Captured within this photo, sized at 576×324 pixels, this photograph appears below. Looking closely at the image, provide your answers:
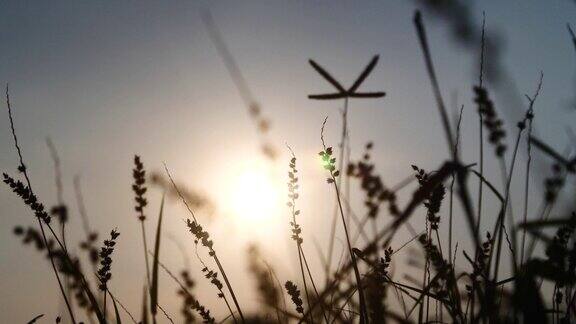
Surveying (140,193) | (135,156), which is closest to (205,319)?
(140,193)

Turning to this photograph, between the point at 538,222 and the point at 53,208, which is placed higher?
the point at 53,208

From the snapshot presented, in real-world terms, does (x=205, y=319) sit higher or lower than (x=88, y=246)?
lower

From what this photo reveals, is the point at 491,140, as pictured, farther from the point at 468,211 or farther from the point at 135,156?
the point at 135,156

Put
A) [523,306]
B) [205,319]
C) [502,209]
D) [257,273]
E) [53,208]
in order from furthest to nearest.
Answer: [257,273] < [53,208] < [205,319] < [502,209] < [523,306]

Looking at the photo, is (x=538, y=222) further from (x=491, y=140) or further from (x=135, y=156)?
(x=135, y=156)

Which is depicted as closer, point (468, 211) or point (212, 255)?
point (468, 211)

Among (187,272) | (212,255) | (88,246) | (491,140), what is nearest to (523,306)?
(491,140)

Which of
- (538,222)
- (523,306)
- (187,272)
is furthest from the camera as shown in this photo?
(187,272)

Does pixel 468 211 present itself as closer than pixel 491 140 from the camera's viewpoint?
Yes

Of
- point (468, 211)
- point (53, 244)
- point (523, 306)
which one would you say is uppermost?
Answer: point (53, 244)
